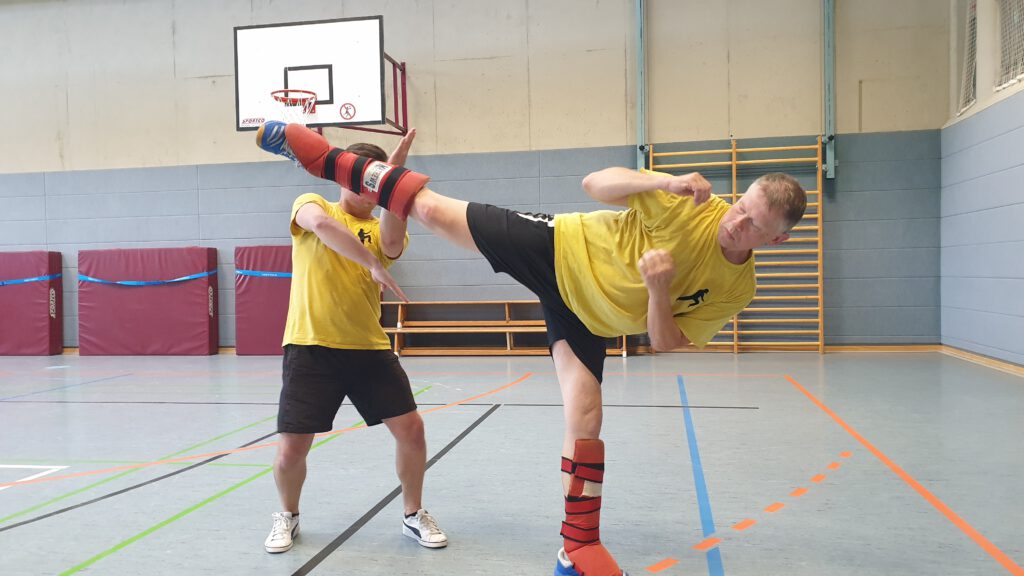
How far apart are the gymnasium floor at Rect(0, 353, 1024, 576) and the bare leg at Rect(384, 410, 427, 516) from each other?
0.66 feet

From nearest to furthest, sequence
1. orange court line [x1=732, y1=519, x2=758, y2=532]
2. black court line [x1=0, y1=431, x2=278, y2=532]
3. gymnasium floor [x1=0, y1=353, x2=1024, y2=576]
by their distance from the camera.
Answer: gymnasium floor [x1=0, y1=353, x2=1024, y2=576], orange court line [x1=732, y1=519, x2=758, y2=532], black court line [x1=0, y1=431, x2=278, y2=532]

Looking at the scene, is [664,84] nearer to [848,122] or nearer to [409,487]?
[848,122]

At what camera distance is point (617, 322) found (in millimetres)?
2389

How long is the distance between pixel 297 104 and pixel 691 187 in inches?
317

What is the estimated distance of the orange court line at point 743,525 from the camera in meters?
3.07

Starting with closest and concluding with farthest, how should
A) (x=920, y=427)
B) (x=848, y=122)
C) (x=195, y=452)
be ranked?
(x=195, y=452)
(x=920, y=427)
(x=848, y=122)

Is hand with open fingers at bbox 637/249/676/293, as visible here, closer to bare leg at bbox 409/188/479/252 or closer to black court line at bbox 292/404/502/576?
bare leg at bbox 409/188/479/252

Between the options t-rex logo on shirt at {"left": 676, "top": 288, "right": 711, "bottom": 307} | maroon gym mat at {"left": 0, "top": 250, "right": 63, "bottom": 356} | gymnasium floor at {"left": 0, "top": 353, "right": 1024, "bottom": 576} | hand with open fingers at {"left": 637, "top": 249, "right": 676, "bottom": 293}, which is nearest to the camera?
hand with open fingers at {"left": 637, "top": 249, "right": 676, "bottom": 293}

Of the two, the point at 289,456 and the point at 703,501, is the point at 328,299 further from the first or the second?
the point at 703,501

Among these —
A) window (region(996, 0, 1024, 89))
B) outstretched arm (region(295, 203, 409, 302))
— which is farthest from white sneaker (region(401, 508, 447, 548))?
window (region(996, 0, 1024, 89))

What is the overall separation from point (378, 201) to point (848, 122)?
29.5 feet

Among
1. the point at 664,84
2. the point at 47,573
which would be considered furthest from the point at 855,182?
the point at 47,573

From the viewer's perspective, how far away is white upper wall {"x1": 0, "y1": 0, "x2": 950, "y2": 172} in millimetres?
9672

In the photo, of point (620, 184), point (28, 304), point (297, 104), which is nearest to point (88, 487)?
point (620, 184)
